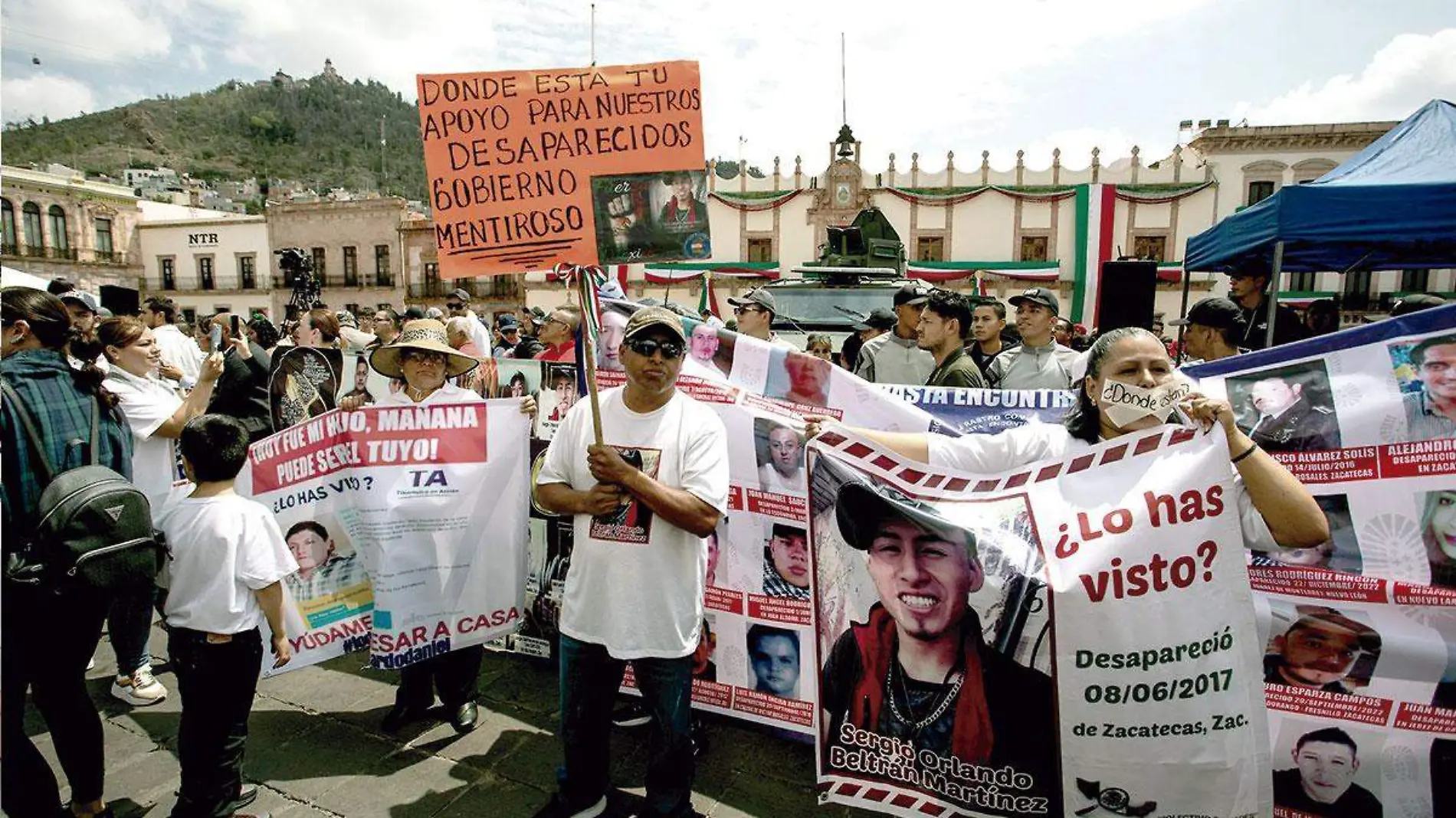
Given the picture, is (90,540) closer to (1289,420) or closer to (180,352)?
(1289,420)

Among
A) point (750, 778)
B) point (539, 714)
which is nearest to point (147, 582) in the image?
point (539, 714)

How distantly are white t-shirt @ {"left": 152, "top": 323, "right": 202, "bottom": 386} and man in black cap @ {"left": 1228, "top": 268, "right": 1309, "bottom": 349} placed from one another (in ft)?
26.8

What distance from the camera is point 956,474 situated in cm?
233

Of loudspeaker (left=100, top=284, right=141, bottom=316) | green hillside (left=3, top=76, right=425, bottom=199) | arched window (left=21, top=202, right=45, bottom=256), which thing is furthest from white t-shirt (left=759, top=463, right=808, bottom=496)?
green hillside (left=3, top=76, right=425, bottom=199)

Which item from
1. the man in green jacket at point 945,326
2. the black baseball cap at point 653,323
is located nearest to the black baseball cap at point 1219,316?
the man in green jacket at point 945,326

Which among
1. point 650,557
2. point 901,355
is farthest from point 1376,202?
point 650,557

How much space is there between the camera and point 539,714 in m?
3.61

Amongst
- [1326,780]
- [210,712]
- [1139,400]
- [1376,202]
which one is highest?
[1376,202]

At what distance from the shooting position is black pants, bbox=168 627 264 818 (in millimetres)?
2584

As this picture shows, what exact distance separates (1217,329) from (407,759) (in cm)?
439

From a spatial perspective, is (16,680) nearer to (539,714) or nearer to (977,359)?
(539,714)

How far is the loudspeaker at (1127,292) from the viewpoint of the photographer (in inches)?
280

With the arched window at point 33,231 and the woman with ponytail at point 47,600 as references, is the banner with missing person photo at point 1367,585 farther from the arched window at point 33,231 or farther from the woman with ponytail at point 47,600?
the arched window at point 33,231

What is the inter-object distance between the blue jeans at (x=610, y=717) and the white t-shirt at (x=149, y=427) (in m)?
2.34
